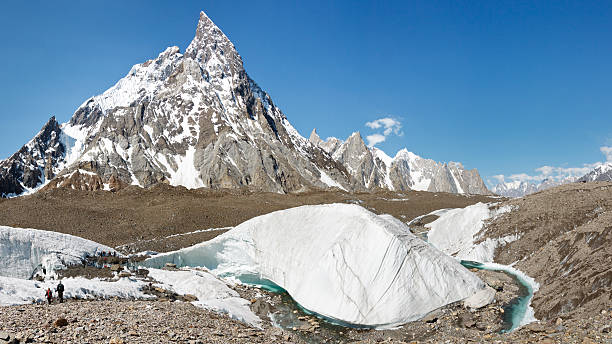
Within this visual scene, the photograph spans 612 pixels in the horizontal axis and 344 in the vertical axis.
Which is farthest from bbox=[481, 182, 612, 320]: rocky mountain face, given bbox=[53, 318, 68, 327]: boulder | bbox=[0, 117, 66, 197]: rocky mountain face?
bbox=[0, 117, 66, 197]: rocky mountain face

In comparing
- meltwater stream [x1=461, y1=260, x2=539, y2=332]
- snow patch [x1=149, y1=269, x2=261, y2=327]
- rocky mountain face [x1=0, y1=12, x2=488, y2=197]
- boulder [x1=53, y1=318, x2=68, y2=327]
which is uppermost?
rocky mountain face [x1=0, y1=12, x2=488, y2=197]

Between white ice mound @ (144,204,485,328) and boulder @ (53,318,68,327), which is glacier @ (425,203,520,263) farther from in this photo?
boulder @ (53,318,68,327)

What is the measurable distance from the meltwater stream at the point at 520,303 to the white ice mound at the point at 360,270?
7.17 feet

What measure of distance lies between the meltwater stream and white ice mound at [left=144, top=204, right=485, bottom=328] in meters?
2.19

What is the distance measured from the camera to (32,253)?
2695cm

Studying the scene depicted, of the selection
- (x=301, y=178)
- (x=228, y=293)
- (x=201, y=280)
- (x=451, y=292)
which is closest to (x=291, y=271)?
(x=228, y=293)

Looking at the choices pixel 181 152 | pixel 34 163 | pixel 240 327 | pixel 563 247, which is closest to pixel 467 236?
pixel 563 247

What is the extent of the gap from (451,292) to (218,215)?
48.7 meters

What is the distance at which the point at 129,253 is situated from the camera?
120ft

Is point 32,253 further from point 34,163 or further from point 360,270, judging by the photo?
point 34,163

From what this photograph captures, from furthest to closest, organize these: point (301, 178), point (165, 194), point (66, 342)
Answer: point (301, 178), point (165, 194), point (66, 342)

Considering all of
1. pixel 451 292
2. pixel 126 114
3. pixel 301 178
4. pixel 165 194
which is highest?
pixel 126 114

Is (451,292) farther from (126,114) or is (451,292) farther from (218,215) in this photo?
(126,114)

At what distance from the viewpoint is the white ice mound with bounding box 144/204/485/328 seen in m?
21.3
